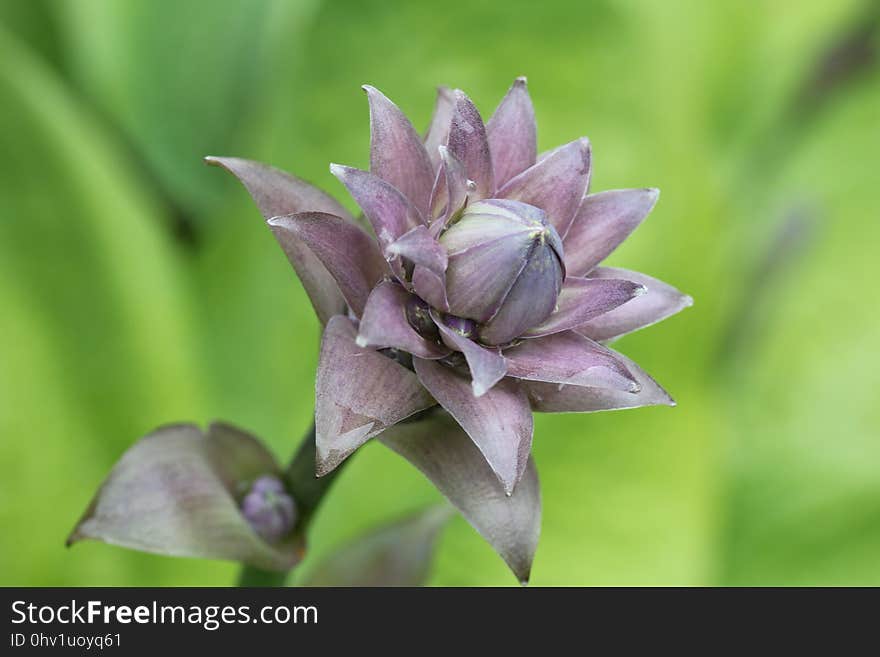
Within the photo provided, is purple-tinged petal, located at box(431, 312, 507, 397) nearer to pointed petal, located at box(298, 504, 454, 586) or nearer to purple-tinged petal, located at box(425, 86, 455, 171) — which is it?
purple-tinged petal, located at box(425, 86, 455, 171)

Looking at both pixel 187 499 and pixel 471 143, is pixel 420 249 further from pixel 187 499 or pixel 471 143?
pixel 187 499

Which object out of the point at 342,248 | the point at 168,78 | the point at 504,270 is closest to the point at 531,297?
the point at 504,270

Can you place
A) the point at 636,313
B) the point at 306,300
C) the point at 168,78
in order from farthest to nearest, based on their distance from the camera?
the point at 168,78 < the point at 306,300 < the point at 636,313

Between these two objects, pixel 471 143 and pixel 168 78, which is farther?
pixel 168 78

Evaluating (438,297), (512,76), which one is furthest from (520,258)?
(512,76)

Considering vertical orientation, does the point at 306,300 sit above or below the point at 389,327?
below

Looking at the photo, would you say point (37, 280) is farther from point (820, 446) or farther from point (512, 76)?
point (820, 446)
